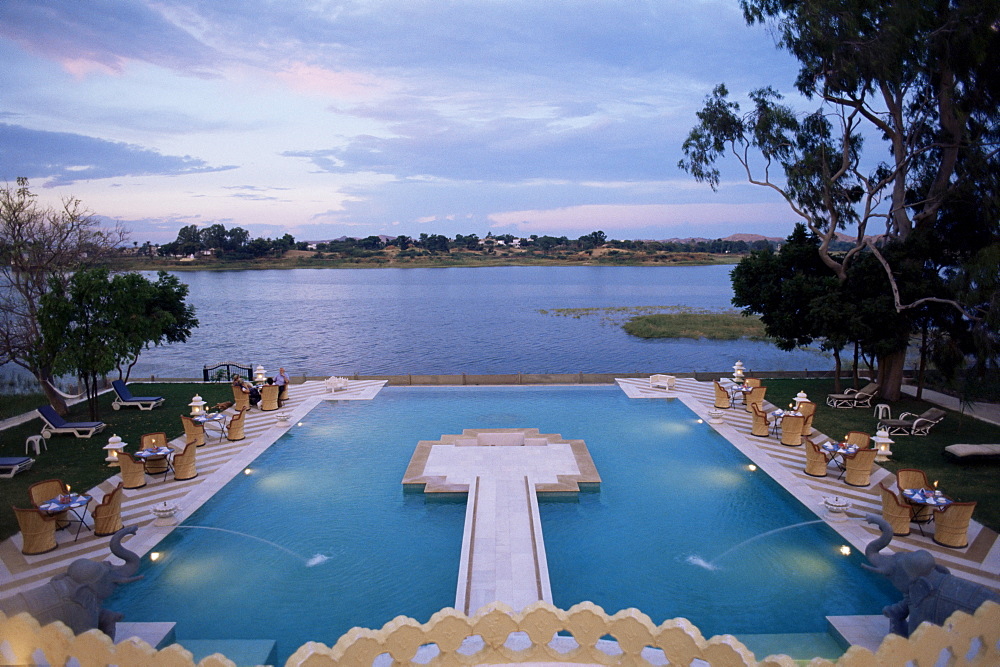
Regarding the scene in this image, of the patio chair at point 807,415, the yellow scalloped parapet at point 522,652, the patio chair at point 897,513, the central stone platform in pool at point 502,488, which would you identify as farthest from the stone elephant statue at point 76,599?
the patio chair at point 807,415

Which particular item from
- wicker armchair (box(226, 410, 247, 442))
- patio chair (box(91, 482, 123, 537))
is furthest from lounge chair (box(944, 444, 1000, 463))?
wicker armchair (box(226, 410, 247, 442))

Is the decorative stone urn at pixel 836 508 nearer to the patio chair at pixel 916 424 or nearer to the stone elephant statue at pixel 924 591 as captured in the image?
the stone elephant statue at pixel 924 591

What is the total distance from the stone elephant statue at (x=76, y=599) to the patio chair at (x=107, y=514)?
318 cm

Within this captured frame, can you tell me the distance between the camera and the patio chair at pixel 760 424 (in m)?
15.7

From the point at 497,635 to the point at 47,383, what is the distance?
18.5m

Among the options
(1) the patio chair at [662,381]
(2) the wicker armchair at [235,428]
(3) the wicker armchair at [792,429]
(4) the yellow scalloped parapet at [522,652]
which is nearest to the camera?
(4) the yellow scalloped parapet at [522,652]

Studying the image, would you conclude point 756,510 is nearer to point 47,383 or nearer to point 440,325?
point 47,383

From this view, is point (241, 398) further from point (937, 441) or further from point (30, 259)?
point (937, 441)

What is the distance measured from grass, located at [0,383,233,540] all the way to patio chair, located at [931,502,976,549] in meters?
15.4

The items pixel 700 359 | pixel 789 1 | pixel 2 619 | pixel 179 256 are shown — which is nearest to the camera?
pixel 2 619

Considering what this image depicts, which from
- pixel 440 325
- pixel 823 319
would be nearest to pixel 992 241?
pixel 823 319

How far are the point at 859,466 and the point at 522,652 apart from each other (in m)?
10.0

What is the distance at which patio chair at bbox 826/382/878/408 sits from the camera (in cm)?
1856

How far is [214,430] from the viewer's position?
16.4m
